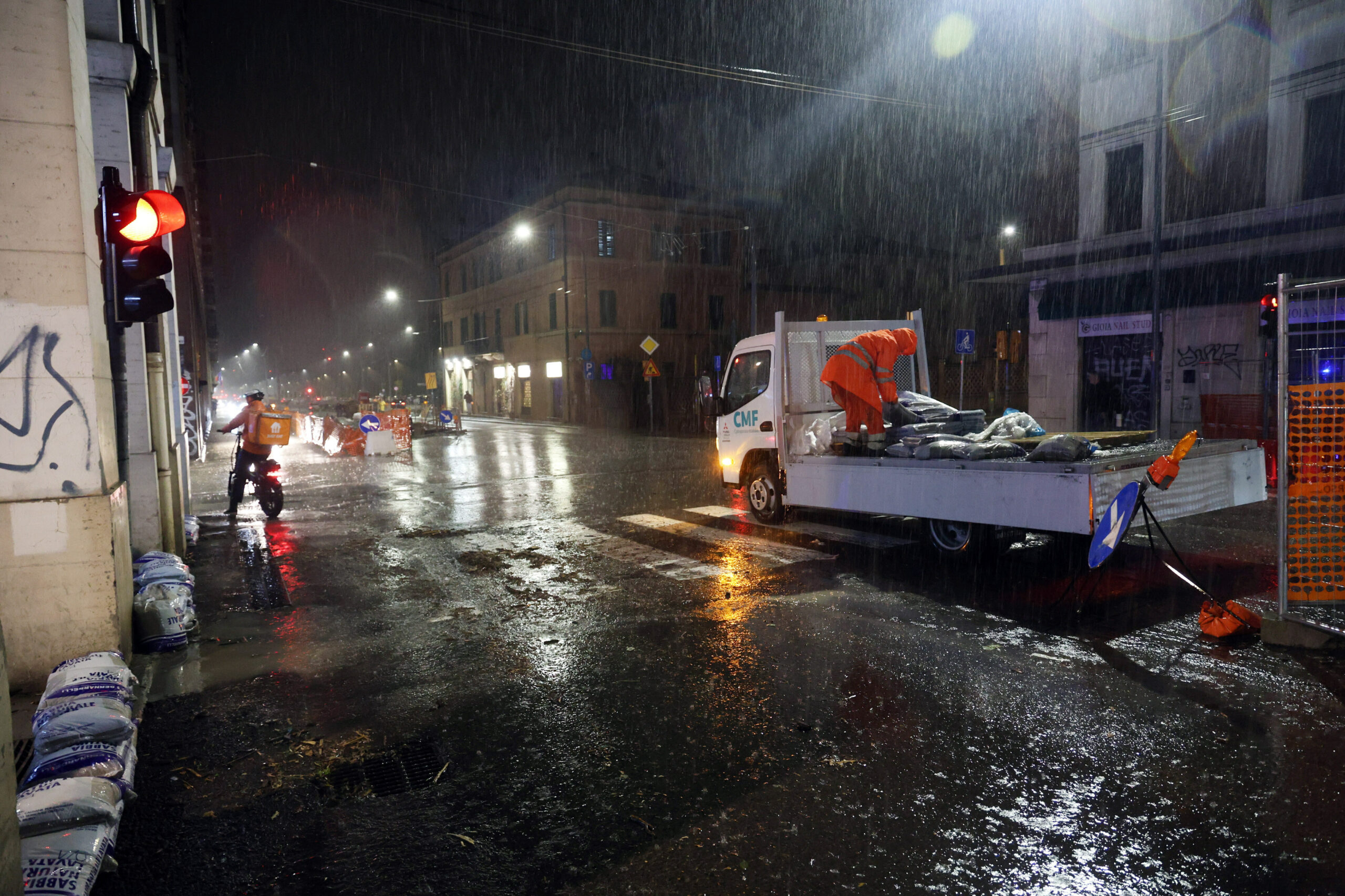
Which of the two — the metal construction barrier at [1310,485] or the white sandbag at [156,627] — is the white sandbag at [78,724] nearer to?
the white sandbag at [156,627]

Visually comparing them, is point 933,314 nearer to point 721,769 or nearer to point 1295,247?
point 1295,247

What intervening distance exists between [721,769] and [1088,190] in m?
22.6

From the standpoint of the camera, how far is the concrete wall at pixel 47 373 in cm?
488

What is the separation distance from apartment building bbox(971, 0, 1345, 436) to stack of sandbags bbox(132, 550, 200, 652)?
1806 centimetres

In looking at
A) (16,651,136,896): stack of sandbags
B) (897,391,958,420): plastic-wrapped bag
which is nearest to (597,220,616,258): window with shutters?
(897,391,958,420): plastic-wrapped bag

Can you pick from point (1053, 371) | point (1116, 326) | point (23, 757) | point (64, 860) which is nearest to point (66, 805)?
point (64, 860)

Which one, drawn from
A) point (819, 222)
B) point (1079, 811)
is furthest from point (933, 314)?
point (1079, 811)

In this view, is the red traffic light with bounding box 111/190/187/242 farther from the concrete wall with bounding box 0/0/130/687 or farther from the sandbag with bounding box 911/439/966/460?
the sandbag with bounding box 911/439/966/460

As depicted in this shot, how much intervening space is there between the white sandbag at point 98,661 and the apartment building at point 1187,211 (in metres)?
18.5

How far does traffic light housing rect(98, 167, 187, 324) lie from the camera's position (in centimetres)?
551

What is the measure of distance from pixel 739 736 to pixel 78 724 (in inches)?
125

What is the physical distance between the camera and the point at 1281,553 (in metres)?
5.15

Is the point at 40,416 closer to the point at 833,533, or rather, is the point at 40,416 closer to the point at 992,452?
the point at 992,452

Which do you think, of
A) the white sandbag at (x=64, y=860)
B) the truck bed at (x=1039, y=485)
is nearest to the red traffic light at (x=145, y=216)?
the white sandbag at (x=64, y=860)
